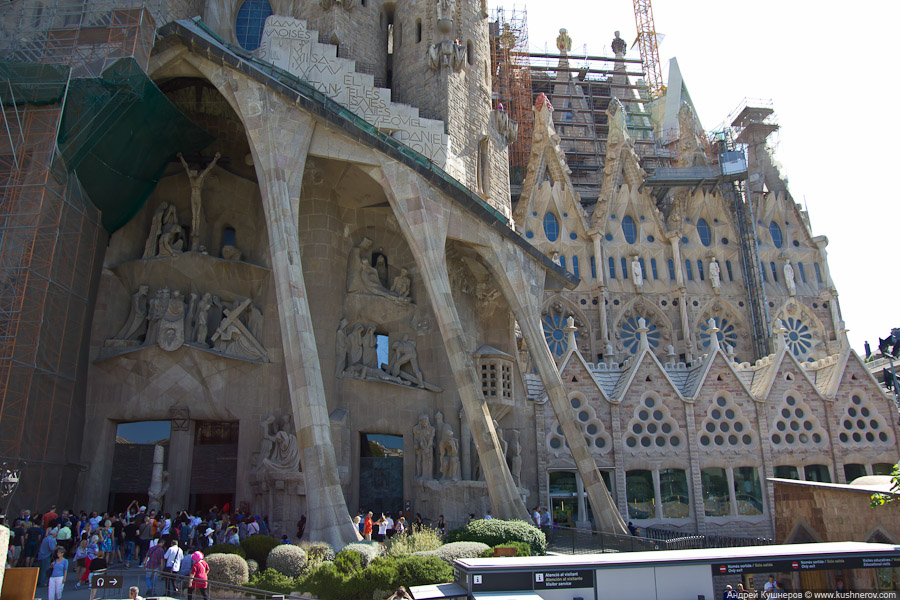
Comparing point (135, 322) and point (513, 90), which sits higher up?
point (513, 90)

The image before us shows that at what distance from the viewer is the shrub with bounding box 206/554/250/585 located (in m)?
12.1

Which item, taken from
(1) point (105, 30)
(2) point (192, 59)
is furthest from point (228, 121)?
(1) point (105, 30)

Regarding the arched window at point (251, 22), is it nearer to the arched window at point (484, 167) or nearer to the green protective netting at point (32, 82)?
the arched window at point (484, 167)

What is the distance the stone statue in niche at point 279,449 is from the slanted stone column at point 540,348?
699cm

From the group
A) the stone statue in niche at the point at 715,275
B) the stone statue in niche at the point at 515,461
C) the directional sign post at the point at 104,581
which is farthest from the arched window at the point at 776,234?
the directional sign post at the point at 104,581

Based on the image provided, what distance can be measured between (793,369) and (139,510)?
839 inches

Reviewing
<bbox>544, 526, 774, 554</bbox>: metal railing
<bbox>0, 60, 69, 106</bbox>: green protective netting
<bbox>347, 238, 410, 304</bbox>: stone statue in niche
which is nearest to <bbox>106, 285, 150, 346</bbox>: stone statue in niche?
<bbox>0, 60, 69, 106</bbox>: green protective netting

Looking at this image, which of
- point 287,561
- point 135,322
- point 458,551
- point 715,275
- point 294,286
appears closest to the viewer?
point 287,561

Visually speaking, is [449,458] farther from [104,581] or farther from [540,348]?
[104,581]

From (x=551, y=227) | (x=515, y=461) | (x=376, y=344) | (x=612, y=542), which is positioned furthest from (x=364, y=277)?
(x=551, y=227)

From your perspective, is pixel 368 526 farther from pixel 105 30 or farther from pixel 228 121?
pixel 105 30

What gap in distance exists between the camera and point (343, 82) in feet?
73.0

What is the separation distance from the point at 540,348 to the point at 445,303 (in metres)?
3.35

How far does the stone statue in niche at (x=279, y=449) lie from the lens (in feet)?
60.8
